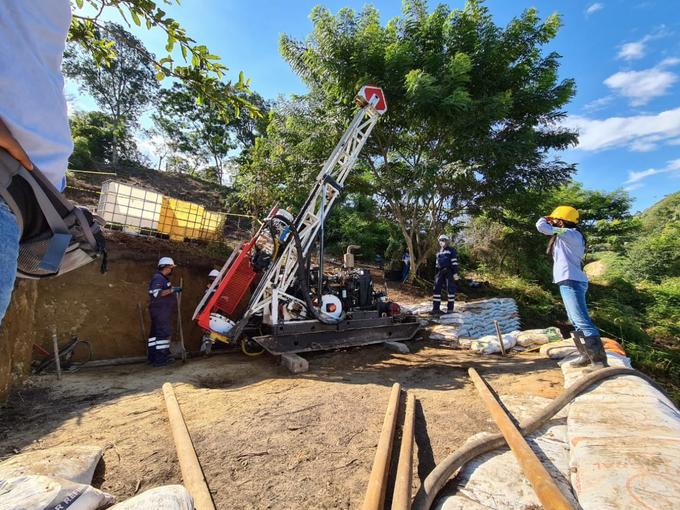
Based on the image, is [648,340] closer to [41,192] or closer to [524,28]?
[524,28]

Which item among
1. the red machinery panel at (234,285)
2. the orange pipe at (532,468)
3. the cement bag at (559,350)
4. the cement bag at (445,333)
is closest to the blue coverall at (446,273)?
the cement bag at (445,333)

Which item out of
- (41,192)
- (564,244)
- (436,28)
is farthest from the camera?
(436,28)

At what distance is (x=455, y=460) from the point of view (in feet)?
7.27

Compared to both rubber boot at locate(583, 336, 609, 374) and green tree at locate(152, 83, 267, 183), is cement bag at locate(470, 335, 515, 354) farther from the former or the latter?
green tree at locate(152, 83, 267, 183)

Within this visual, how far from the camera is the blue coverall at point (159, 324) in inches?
226

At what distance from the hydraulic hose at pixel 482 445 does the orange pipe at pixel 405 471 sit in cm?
9

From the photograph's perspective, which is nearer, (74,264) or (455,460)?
(74,264)

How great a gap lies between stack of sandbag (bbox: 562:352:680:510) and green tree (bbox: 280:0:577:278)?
254 inches

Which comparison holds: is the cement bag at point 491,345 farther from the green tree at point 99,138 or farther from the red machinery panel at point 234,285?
the green tree at point 99,138

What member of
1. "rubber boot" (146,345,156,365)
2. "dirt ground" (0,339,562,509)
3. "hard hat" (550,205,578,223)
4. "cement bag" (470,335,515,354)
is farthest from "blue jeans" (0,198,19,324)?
"cement bag" (470,335,515,354)

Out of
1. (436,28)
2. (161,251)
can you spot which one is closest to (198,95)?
(161,251)

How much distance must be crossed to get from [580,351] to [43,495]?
15.9ft

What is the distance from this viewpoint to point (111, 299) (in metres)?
6.49

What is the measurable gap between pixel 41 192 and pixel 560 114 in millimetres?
12608
